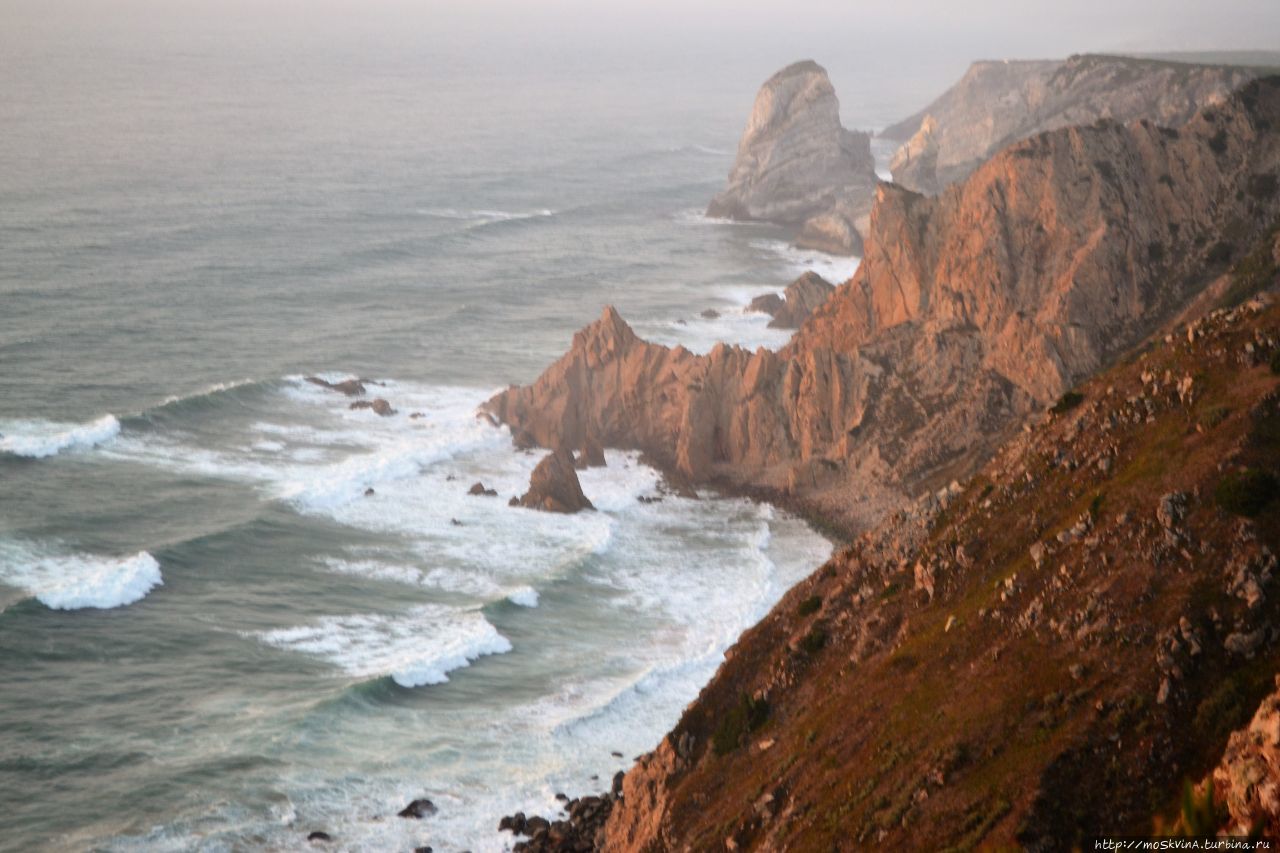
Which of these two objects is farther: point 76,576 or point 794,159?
point 794,159

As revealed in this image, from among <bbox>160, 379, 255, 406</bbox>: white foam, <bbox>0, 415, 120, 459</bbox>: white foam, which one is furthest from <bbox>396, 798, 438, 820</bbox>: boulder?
<bbox>160, 379, 255, 406</bbox>: white foam

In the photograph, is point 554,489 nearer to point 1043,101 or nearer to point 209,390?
point 209,390

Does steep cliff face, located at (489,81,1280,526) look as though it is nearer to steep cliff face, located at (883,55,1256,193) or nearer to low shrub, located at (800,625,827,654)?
steep cliff face, located at (883,55,1256,193)

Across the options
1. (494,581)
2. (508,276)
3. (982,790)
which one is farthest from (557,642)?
(508,276)

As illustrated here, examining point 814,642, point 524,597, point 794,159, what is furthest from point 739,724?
point 794,159

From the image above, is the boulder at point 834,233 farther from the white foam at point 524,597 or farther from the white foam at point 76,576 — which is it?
the white foam at point 76,576

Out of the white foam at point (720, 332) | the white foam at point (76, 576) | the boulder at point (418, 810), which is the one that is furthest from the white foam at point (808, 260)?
the boulder at point (418, 810)
